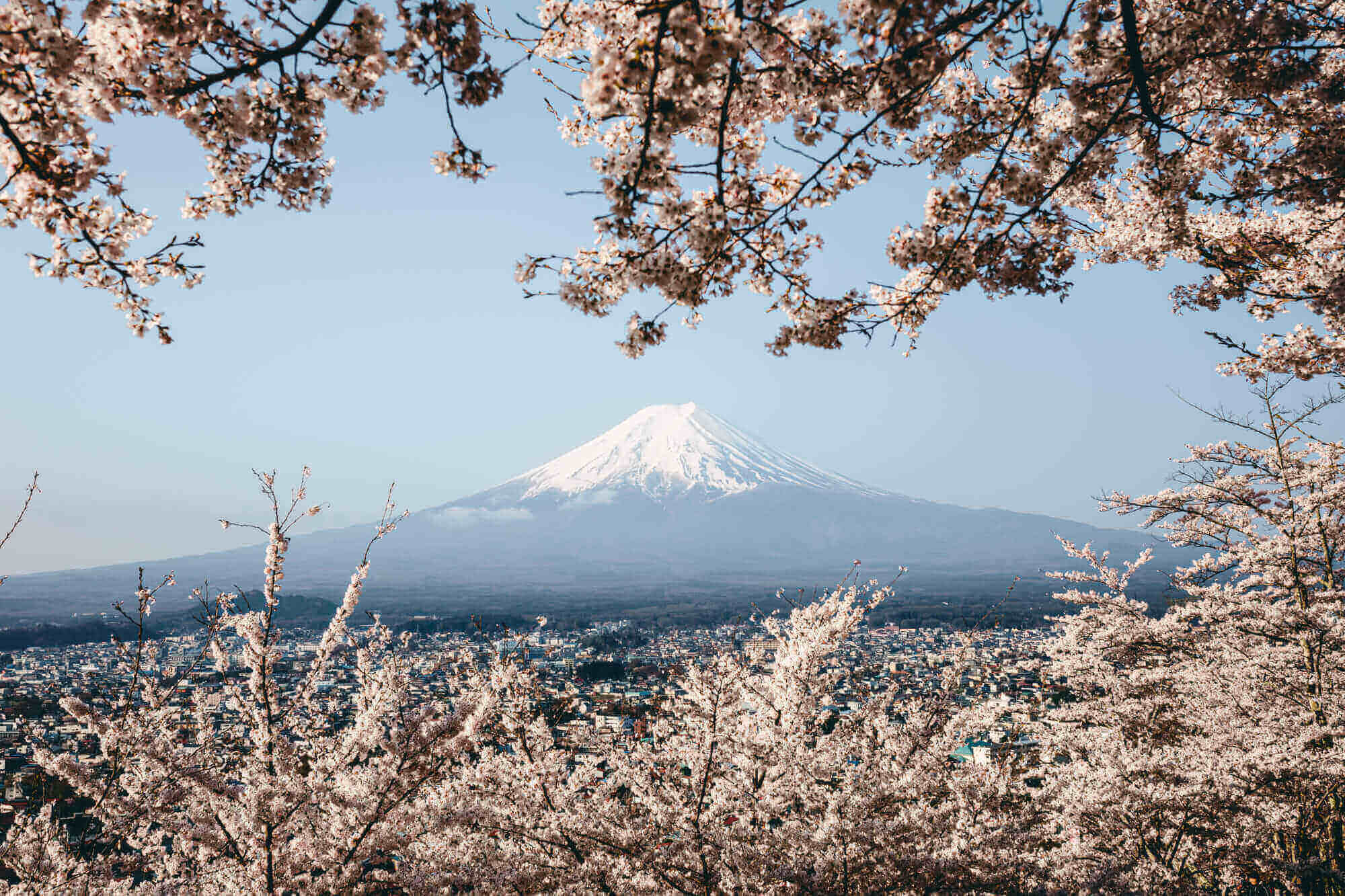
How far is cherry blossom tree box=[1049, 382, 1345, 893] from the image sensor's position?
16.7ft

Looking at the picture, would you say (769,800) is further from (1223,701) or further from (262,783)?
(1223,701)

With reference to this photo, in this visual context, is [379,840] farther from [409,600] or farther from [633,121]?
[409,600]

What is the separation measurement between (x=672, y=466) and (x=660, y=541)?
93.6 feet

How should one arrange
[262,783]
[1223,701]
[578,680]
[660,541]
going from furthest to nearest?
[660,541], [578,680], [1223,701], [262,783]

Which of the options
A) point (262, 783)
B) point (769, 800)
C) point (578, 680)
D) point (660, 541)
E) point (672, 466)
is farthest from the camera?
point (672, 466)

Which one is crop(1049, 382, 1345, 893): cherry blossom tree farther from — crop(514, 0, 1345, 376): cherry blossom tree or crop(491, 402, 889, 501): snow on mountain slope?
crop(491, 402, 889, 501): snow on mountain slope

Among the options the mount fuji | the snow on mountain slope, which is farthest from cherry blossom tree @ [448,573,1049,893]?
the snow on mountain slope

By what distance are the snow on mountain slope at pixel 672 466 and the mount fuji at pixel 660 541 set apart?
19.6 inches

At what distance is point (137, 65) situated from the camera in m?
2.28

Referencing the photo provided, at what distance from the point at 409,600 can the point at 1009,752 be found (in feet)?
258

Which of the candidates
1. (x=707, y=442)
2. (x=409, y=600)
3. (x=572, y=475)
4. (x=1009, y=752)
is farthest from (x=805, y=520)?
(x=1009, y=752)

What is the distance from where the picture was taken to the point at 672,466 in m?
170

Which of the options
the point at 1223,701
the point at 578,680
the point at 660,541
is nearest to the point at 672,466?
the point at 660,541

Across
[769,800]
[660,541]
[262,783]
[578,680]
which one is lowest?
[660,541]
